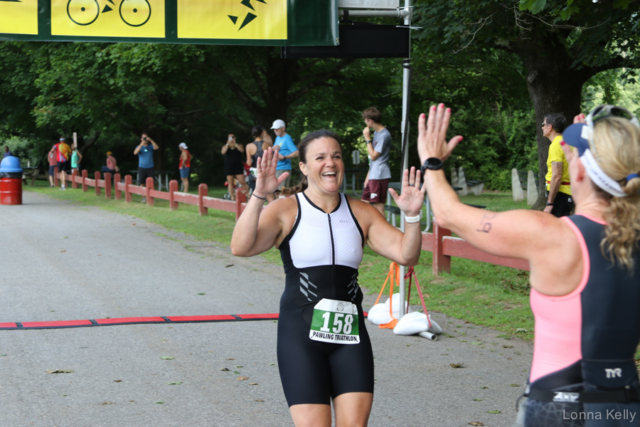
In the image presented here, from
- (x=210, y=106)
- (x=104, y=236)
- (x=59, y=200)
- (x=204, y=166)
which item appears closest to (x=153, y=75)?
(x=59, y=200)

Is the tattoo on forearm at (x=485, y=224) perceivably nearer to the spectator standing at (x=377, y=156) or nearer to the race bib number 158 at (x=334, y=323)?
the race bib number 158 at (x=334, y=323)

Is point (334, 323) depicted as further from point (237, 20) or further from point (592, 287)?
point (237, 20)

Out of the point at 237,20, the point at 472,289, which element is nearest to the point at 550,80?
the point at 472,289

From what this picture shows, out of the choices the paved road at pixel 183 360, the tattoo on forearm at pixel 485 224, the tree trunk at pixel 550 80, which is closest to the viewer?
the tattoo on forearm at pixel 485 224

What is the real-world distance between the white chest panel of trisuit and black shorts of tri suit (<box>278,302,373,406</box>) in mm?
265

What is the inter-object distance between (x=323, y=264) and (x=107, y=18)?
5.45 meters

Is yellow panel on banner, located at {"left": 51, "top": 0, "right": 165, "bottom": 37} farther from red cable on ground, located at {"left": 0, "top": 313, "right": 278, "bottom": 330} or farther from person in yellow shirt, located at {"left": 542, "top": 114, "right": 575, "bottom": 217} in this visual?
person in yellow shirt, located at {"left": 542, "top": 114, "right": 575, "bottom": 217}

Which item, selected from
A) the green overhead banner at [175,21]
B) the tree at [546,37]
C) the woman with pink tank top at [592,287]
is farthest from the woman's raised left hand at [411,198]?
the tree at [546,37]

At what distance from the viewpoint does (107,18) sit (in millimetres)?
7836

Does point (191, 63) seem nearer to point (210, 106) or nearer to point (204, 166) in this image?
point (210, 106)

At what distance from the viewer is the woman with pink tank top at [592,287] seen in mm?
2266

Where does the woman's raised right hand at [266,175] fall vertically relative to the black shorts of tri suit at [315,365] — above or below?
above

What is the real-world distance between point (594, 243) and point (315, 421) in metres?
1.50

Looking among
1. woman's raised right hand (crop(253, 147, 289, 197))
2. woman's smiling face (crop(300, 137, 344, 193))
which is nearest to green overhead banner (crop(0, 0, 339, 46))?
woman's smiling face (crop(300, 137, 344, 193))
